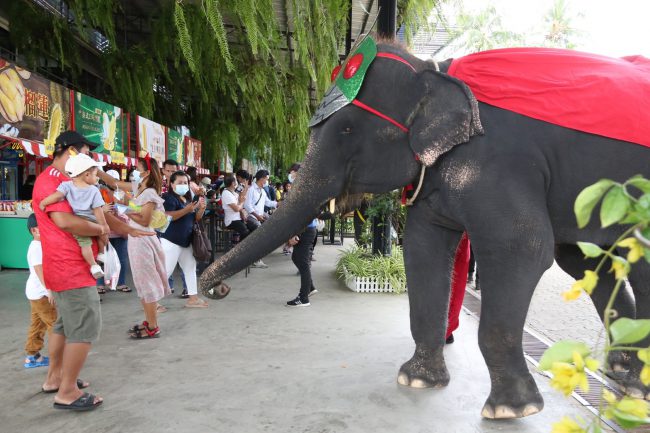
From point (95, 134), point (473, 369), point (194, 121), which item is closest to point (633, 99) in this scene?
point (473, 369)

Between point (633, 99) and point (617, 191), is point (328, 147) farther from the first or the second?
point (617, 191)

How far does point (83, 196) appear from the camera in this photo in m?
3.04

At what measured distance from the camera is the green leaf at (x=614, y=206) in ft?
2.49

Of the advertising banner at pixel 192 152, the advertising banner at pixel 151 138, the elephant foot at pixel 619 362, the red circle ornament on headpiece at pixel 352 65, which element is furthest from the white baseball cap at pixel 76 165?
the advertising banner at pixel 192 152

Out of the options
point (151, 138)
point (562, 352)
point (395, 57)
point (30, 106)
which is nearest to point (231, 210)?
point (151, 138)

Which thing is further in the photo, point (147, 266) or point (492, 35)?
point (492, 35)

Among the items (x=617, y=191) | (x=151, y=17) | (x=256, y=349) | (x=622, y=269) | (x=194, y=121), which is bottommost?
(x=256, y=349)

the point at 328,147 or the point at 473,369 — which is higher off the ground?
the point at 328,147

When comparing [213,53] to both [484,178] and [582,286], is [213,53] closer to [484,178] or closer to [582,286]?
[484,178]

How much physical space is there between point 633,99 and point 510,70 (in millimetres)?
647

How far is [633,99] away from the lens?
8.63 feet

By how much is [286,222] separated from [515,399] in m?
1.63

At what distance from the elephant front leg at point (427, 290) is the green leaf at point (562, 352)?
2.44 metres

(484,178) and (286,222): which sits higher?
(484,178)
